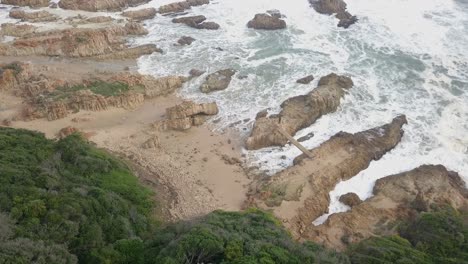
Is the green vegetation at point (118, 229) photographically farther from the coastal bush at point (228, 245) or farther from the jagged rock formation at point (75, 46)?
the jagged rock formation at point (75, 46)

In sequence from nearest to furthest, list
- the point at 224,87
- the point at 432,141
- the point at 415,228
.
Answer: the point at 415,228 → the point at 432,141 → the point at 224,87

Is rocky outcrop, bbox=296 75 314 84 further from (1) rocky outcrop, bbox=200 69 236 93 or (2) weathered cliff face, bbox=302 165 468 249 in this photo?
(2) weathered cliff face, bbox=302 165 468 249

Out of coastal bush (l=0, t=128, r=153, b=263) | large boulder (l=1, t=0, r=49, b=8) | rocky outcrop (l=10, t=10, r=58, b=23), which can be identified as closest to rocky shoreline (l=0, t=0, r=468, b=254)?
rocky outcrop (l=10, t=10, r=58, b=23)

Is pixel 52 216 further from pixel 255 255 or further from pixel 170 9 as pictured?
pixel 170 9

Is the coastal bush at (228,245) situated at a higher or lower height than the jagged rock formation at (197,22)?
higher

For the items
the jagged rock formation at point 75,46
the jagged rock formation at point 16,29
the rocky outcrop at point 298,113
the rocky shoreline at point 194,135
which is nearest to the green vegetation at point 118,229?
the rocky shoreline at point 194,135

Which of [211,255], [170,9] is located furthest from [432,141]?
[170,9]

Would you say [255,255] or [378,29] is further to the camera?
[378,29]
